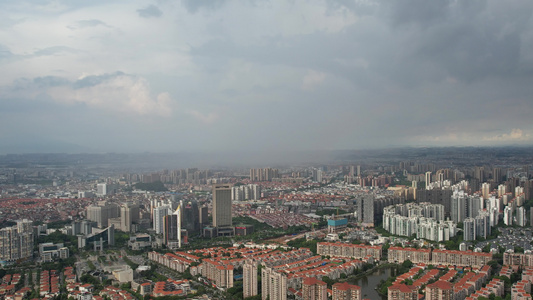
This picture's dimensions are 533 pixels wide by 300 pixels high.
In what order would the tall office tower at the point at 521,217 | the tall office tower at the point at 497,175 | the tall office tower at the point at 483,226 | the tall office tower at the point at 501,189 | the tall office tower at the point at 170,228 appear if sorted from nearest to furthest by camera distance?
the tall office tower at the point at 483,226, the tall office tower at the point at 170,228, the tall office tower at the point at 521,217, the tall office tower at the point at 501,189, the tall office tower at the point at 497,175

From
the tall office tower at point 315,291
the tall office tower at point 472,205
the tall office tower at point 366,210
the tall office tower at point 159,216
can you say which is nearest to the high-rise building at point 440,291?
the tall office tower at point 315,291

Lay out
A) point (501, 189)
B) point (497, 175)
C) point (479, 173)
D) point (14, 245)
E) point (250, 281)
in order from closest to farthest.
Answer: point (250, 281) → point (14, 245) → point (501, 189) → point (497, 175) → point (479, 173)

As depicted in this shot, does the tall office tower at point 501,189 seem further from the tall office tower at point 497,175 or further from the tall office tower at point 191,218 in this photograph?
the tall office tower at point 191,218

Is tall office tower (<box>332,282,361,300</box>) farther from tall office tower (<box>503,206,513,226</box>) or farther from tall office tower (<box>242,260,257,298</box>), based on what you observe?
tall office tower (<box>503,206,513,226</box>)

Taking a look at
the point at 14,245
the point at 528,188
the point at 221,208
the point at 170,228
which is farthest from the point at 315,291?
the point at 528,188

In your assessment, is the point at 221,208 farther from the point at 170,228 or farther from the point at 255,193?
the point at 255,193

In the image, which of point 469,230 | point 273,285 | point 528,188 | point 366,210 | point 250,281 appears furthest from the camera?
point 528,188
